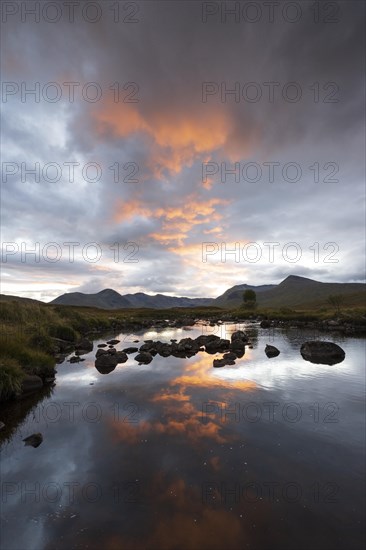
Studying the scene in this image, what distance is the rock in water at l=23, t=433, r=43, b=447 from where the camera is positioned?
12254 mm

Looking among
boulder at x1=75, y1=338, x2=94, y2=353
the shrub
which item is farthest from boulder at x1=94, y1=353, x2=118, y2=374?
the shrub

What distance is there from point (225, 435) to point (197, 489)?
3.91 meters

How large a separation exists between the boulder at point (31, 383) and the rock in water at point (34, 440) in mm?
6405

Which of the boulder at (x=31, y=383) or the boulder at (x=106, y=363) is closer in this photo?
the boulder at (x=31, y=383)

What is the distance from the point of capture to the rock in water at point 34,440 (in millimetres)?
12254

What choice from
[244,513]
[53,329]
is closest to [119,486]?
[244,513]

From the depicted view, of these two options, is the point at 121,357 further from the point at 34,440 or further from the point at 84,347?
the point at 34,440

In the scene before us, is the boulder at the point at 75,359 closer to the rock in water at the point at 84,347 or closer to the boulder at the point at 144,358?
the rock in water at the point at 84,347

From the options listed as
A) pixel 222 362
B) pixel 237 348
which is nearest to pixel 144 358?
pixel 222 362

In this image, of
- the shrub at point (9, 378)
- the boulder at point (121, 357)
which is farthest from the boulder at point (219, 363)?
the shrub at point (9, 378)

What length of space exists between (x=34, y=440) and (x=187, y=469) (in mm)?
6748

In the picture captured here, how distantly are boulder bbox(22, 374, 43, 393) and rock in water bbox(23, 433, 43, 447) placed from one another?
640 cm

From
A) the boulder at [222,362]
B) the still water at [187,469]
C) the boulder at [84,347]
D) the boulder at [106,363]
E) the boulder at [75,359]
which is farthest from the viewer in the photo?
the boulder at [84,347]

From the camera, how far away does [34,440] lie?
12.4 meters
